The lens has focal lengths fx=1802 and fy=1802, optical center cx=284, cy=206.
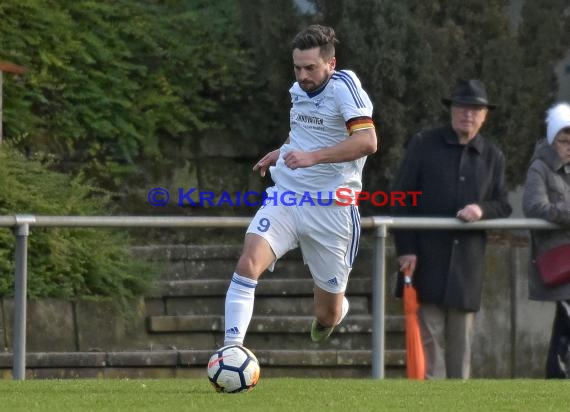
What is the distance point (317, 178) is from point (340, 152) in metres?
0.50

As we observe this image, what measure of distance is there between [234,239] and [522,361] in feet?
9.37

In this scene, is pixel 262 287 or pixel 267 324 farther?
pixel 262 287

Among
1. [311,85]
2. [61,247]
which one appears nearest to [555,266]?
[311,85]

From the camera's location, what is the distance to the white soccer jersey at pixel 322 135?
33.0ft

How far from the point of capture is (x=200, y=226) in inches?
456

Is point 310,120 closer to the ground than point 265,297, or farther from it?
farther from it

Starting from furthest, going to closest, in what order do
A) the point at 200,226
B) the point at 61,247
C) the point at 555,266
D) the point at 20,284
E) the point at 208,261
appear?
1. the point at 208,261
2. the point at 61,247
3. the point at 555,266
4. the point at 200,226
5. the point at 20,284

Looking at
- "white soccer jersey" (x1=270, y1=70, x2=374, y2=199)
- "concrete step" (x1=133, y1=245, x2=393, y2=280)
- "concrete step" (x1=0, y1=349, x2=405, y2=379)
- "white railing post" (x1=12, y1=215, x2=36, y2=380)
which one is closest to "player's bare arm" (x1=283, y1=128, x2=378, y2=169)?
"white soccer jersey" (x1=270, y1=70, x2=374, y2=199)

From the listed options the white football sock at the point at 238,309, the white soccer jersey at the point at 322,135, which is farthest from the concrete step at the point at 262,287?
the white football sock at the point at 238,309

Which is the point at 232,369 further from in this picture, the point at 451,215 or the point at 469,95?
the point at 469,95

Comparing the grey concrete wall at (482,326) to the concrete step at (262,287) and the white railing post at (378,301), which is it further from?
the white railing post at (378,301)

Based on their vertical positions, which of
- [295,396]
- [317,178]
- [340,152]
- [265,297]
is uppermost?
[340,152]

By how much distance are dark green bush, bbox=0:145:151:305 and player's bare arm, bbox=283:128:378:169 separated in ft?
14.3

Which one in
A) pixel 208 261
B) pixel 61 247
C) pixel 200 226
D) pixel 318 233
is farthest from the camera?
pixel 208 261
